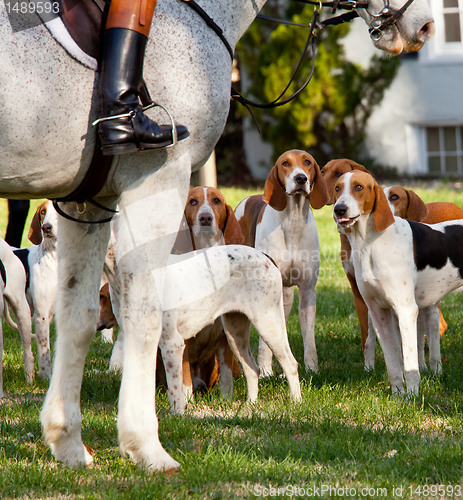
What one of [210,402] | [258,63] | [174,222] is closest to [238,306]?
[210,402]

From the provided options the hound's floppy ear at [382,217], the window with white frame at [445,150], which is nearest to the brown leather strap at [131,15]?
the hound's floppy ear at [382,217]

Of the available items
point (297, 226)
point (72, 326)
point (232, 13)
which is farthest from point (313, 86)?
point (72, 326)

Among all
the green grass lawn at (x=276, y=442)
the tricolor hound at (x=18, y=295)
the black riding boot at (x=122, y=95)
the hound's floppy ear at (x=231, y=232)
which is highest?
the black riding boot at (x=122, y=95)

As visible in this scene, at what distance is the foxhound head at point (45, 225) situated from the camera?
5.43 m

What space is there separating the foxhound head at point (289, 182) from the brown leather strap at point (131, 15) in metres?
2.97

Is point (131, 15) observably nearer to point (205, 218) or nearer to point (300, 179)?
point (205, 218)

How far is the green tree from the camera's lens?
1573 centimetres

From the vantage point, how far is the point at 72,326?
3.47m

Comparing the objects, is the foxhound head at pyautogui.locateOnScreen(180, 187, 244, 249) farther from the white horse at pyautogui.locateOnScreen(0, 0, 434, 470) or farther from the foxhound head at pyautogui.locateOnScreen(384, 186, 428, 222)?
the white horse at pyautogui.locateOnScreen(0, 0, 434, 470)

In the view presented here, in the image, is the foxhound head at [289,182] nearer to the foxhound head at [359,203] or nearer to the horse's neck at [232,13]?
the foxhound head at [359,203]

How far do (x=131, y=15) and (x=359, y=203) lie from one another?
234cm

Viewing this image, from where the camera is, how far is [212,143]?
3.32m

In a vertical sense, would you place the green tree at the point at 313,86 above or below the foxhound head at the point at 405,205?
above

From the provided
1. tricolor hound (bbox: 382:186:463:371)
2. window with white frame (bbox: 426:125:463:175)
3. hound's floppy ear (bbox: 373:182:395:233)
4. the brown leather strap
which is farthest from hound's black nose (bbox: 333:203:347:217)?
window with white frame (bbox: 426:125:463:175)
